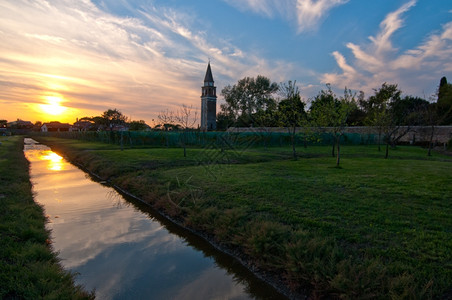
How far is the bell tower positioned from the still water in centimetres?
7431

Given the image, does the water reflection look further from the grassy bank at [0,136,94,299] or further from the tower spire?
the tower spire

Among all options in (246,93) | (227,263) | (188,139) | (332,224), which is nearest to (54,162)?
(188,139)

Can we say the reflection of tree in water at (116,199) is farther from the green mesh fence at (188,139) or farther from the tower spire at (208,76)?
the tower spire at (208,76)

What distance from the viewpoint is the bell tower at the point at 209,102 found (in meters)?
83.4

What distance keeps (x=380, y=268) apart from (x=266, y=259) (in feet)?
7.13

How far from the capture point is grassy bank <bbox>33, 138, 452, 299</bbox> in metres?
4.25

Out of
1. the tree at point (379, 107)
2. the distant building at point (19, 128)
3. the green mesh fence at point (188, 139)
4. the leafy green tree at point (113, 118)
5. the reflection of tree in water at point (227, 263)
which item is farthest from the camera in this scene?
the distant building at point (19, 128)

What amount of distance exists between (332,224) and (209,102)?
8025 cm

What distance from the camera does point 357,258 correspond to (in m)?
4.73

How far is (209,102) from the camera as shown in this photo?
3307 inches

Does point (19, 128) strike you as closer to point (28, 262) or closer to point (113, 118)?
point (113, 118)

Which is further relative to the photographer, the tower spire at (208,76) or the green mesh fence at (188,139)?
the tower spire at (208,76)

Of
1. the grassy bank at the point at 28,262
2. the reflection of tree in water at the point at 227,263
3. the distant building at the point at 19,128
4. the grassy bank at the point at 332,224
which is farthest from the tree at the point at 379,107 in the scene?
the distant building at the point at 19,128

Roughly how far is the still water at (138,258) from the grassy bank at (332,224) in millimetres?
594
